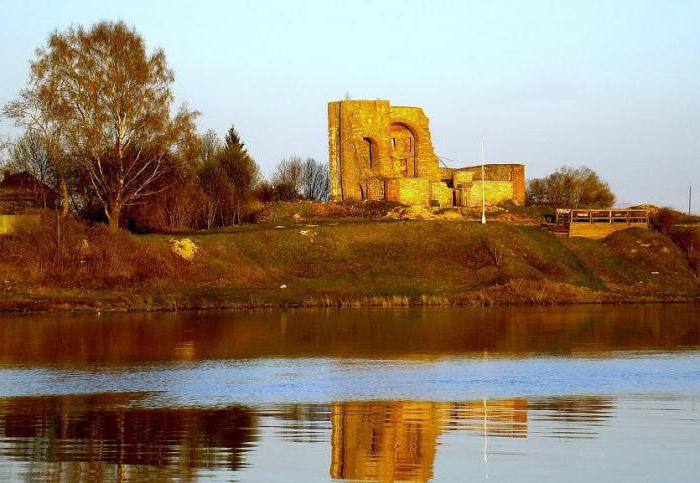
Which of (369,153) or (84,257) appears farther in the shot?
(369,153)

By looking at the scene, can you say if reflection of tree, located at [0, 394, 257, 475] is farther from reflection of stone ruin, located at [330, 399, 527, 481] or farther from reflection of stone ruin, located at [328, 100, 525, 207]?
reflection of stone ruin, located at [328, 100, 525, 207]

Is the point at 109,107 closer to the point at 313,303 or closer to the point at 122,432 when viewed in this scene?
the point at 313,303

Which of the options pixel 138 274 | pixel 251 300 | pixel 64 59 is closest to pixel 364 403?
pixel 251 300

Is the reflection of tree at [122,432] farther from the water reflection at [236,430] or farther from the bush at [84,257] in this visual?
the bush at [84,257]

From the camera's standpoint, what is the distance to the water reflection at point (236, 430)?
15711mm

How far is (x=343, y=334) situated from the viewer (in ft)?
119

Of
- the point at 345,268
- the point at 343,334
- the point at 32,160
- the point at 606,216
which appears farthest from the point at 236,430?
the point at 32,160

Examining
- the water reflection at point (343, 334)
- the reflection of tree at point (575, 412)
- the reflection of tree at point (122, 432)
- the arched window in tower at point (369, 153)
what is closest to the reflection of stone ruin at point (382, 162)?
the arched window in tower at point (369, 153)

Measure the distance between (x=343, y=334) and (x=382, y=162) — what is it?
3761cm

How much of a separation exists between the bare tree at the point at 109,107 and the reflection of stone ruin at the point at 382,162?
19.7 m

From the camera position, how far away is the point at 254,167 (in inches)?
3120

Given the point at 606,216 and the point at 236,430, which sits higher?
the point at 606,216

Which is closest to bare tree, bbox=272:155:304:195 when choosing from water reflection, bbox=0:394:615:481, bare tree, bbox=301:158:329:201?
bare tree, bbox=301:158:329:201

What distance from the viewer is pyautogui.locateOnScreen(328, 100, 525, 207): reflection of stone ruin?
2842 inches
